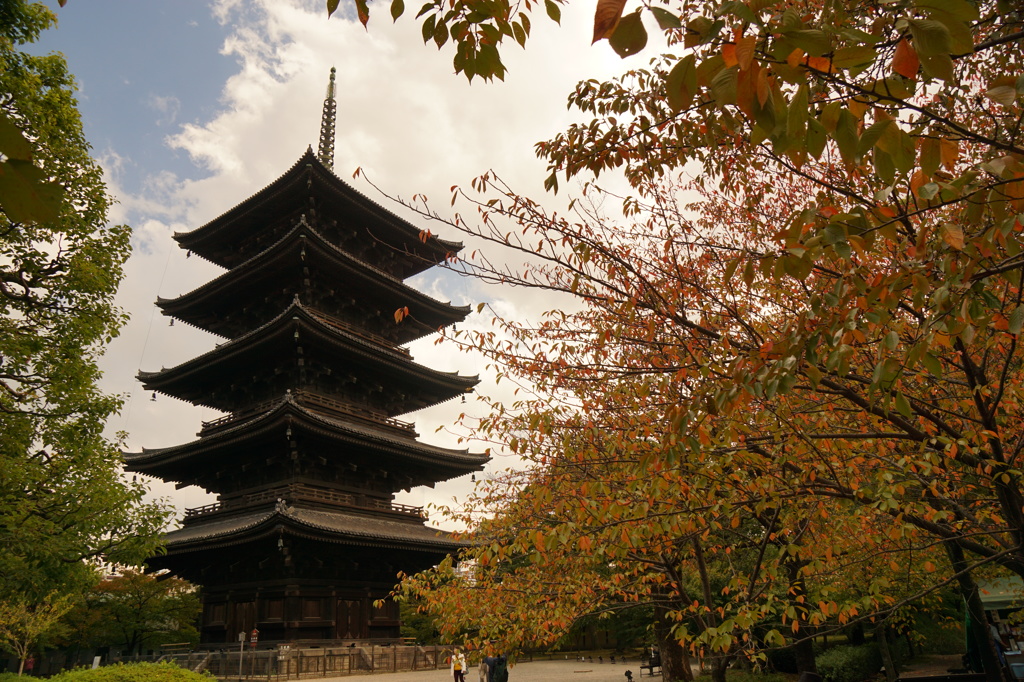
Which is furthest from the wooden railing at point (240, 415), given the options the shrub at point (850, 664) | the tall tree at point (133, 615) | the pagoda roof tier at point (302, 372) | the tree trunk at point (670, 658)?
the shrub at point (850, 664)

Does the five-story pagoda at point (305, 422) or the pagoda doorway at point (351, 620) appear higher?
the five-story pagoda at point (305, 422)

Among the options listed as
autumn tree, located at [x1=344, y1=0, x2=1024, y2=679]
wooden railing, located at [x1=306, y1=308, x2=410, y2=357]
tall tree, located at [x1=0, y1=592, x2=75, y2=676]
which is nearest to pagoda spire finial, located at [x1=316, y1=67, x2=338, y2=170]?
wooden railing, located at [x1=306, y1=308, x2=410, y2=357]

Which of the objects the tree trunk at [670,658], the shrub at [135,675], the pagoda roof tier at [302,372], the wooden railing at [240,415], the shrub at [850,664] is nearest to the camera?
the shrub at [135,675]

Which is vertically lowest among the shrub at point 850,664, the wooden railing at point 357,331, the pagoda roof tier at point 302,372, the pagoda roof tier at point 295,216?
the shrub at point 850,664

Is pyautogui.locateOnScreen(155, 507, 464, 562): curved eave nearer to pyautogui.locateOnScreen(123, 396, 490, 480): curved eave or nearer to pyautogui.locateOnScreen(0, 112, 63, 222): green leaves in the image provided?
pyautogui.locateOnScreen(123, 396, 490, 480): curved eave

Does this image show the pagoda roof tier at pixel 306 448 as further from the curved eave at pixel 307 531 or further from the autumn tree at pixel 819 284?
the autumn tree at pixel 819 284

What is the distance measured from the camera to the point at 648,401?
21.2 ft

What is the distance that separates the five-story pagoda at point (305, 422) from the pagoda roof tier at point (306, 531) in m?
0.07

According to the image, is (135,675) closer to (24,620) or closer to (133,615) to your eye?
(24,620)

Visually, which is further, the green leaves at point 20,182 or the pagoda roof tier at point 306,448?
the pagoda roof tier at point 306,448

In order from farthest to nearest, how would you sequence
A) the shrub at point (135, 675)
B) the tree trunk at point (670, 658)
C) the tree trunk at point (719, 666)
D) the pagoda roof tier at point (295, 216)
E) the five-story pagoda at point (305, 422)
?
the pagoda roof tier at point (295, 216), the five-story pagoda at point (305, 422), the tree trunk at point (670, 658), the shrub at point (135, 675), the tree trunk at point (719, 666)

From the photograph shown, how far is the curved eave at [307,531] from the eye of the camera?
17.2 metres

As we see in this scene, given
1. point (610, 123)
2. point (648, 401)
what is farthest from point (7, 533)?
point (610, 123)

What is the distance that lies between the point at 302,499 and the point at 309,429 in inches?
90.1
